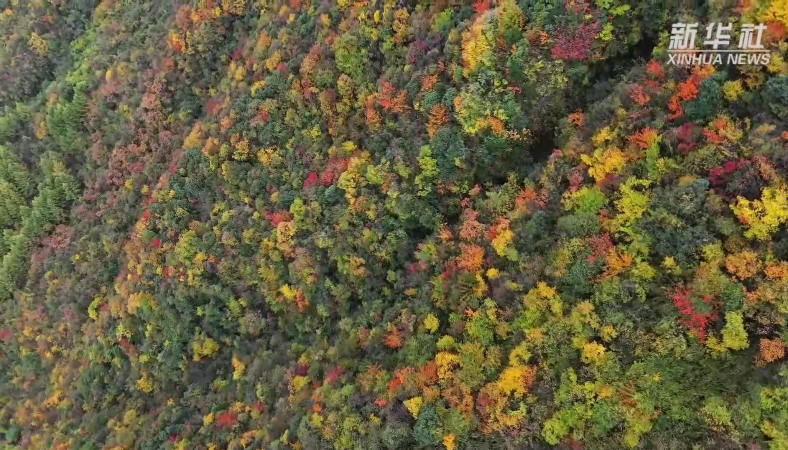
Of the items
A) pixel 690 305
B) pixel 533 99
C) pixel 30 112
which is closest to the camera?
pixel 690 305

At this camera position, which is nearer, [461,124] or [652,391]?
[652,391]

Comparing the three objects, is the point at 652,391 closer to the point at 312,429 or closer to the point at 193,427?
the point at 312,429

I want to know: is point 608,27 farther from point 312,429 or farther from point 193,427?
point 193,427

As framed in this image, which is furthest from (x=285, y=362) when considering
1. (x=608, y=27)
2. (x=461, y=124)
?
(x=608, y=27)

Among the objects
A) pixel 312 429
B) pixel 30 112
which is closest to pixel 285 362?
pixel 312 429

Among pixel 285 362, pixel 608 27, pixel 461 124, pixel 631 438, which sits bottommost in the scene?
pixel 285 362

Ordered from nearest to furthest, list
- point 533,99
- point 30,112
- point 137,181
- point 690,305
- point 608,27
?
point 690,305 → point 608,27 → point 533,99 → point 137,181 → point 30,112

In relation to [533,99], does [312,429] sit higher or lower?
lower
